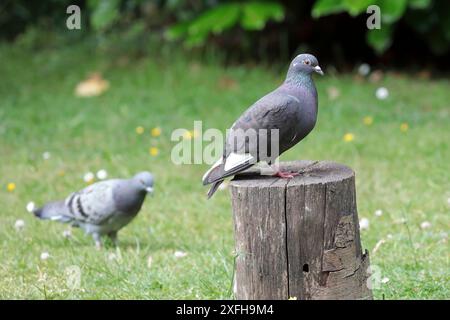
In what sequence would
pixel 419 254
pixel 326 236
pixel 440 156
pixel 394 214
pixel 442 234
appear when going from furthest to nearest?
pixel 440 156 → pixel 394 214 → pixel 442 234 → pixel 419 254 → pixel 326 236

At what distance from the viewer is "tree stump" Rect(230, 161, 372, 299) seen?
380cm

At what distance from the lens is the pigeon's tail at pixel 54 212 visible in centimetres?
537

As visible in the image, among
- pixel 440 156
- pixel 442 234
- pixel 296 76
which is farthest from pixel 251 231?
pixel 440 156

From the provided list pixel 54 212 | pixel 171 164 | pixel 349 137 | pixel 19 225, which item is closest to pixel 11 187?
pixel 19 225

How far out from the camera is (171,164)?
6977 millimetres

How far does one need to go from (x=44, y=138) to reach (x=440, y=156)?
3615 millimetres

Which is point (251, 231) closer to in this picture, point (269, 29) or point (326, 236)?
point (326, 236)

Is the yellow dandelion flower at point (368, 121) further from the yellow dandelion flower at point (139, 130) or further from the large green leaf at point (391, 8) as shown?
the yellow dandelion flower at point (139, 130)

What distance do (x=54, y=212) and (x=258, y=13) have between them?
12.4ft

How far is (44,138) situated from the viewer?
25.2ft

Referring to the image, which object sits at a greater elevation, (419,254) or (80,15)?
(80,15)

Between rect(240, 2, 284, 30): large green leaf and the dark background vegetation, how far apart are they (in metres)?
0.01

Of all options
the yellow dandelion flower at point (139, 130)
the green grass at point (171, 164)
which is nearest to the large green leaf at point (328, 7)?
the green grass at point (171, 164)

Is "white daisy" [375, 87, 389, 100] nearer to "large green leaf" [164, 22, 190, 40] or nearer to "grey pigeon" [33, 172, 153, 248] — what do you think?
"large green leaf" [164, 22, 190, 40]
